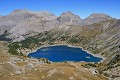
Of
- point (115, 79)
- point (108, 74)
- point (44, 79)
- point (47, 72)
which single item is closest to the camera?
point (44, 79)

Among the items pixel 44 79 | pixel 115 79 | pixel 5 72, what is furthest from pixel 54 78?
pixel 115 79

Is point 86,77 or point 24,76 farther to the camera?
point 86,77

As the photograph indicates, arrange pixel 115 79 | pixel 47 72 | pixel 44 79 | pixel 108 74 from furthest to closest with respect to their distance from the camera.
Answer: pixel 108 74, pixel 115 79, pixel 47 72, pixel 44 79

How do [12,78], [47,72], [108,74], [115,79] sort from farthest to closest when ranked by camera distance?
[108,74] → [115,79] → [47,72] → [12,78]

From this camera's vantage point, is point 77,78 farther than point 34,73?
No

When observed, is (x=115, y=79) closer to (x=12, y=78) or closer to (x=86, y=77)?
(x=86, y=77)

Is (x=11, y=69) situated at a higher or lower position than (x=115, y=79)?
higher

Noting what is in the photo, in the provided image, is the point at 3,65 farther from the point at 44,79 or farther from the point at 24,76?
the point at 44,79

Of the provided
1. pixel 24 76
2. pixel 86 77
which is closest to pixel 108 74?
pixel 86 77

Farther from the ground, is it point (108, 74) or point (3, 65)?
point (3, 65)
